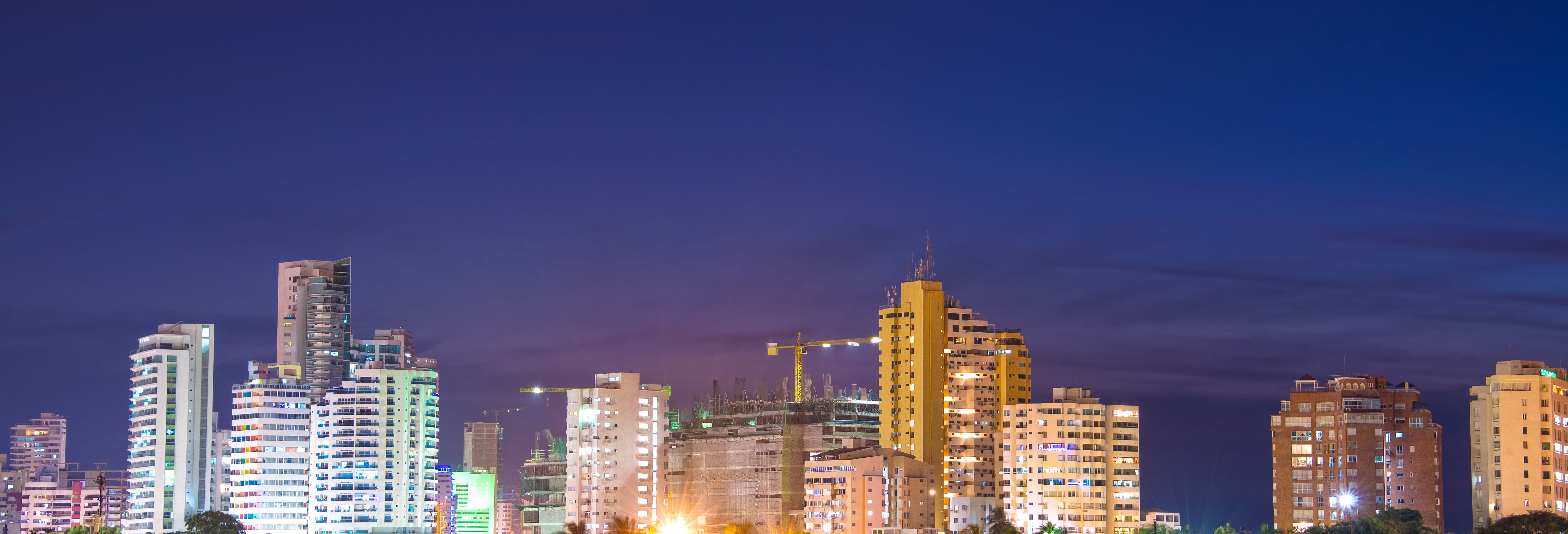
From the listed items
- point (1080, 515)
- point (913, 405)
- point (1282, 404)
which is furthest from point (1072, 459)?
point (1282, 404)

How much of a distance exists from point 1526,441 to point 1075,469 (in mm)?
41858

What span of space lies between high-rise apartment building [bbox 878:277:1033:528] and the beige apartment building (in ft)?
11.2

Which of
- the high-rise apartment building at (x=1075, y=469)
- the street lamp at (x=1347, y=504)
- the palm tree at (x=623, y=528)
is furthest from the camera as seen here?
the street lamp at (x=1347, y=504)

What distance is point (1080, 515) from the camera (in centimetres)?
17788

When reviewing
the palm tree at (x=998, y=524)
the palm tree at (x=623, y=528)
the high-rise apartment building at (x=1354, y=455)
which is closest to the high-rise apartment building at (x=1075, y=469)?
the palm tree at (x=998, y=524)

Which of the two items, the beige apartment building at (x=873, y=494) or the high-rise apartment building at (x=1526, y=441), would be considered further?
the beige apartment building at (x=873, y=494)

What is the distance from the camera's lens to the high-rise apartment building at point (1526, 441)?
16188 centimetres

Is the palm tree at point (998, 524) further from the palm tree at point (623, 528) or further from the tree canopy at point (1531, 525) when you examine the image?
the tree canopy at point (1531, 525)

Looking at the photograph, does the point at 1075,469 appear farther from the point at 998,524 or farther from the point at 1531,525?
the point at 1531,525

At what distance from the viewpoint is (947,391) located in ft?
599

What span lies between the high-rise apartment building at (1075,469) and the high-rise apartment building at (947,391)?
3382 mm

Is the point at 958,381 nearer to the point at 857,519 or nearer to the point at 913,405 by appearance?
the point at 913,405

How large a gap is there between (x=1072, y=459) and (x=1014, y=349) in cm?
1564

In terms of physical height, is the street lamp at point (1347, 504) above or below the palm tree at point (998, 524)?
above
